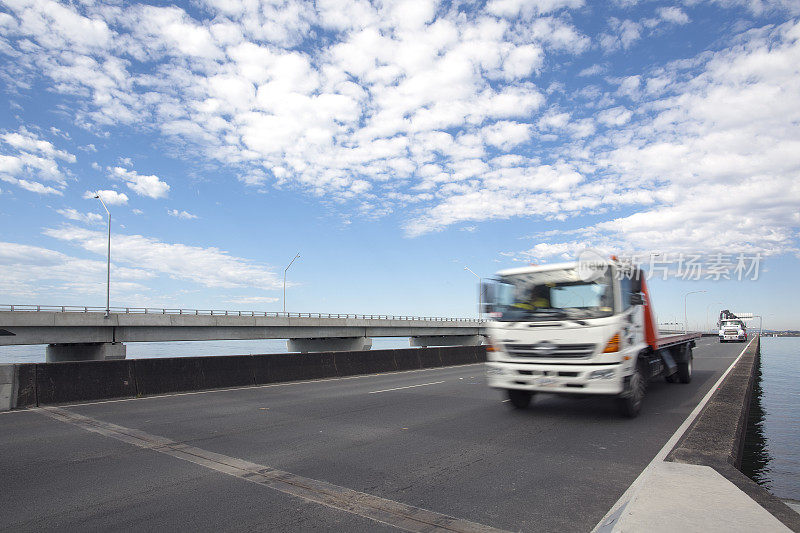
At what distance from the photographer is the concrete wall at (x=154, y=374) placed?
10250 millimetres

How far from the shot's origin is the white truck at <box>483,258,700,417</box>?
7.95 meters

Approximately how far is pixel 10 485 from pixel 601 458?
6.44 meters

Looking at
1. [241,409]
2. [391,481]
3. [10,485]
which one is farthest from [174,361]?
[391,481]

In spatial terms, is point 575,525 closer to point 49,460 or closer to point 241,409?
point 49,460

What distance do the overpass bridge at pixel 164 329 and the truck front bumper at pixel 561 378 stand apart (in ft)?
114

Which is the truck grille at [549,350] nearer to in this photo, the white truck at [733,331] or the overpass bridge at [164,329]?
the overpass bridge at [164,329]

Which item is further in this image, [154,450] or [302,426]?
[302,426]

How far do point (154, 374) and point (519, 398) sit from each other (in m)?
8.65

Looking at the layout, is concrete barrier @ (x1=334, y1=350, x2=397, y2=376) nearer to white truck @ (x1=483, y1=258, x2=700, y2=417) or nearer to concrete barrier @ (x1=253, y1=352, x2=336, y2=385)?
concrete barrier @ (x1=253, y1=352, x2=336, y2=385)

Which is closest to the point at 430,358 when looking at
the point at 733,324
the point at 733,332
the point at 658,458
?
the point at 658,458

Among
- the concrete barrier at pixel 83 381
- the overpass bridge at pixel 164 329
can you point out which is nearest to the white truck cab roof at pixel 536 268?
the concrete barrier at pixel 83 381

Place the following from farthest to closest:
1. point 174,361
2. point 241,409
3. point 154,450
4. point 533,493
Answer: point 174,361, point 241,409, point 154,450, point 533,493

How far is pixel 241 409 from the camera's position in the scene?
9.81 meters

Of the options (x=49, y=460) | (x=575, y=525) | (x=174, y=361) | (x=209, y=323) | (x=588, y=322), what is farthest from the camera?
(x=209, y=323)
